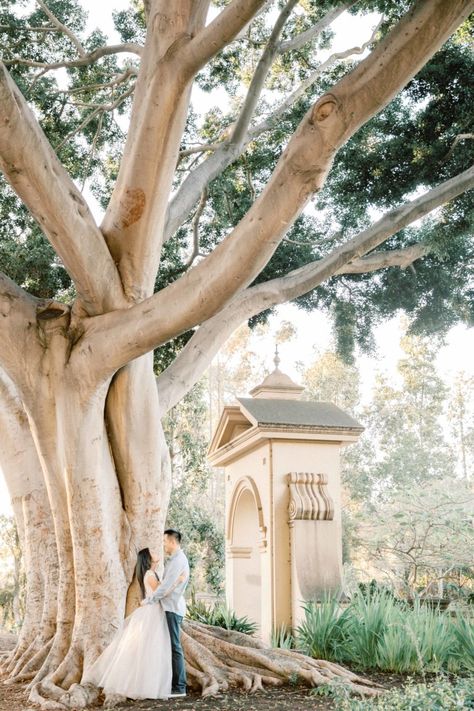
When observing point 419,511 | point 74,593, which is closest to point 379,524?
point 419,511

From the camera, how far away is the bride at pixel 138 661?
6445 millimetres

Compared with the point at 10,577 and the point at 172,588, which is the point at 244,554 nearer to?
the point at 172,588

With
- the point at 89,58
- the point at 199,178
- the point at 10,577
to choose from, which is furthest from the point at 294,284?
the point at 10,577

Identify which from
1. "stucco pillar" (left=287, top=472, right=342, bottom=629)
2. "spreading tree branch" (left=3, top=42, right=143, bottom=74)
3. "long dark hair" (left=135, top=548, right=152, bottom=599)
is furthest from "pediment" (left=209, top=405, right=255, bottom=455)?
"spreading tree branch" (left=3, top=42, right=143, bottom=74)

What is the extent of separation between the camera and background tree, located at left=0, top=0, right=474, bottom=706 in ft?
18.2

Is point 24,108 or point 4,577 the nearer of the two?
point 24,108

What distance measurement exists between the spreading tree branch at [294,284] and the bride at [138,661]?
8.03ft

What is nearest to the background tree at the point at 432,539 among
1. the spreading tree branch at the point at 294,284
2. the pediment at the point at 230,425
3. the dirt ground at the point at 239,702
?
the pediment at the point at 230,425

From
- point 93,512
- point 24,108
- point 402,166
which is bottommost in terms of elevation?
point 93,512

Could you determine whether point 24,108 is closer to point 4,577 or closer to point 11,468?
point 11,468

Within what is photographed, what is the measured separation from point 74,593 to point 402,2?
696 cm

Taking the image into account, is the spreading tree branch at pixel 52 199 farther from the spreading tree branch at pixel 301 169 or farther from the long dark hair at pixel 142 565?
→ the long dark hair at pixel 142 565

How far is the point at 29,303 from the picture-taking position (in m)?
7.29

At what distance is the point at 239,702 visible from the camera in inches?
247
